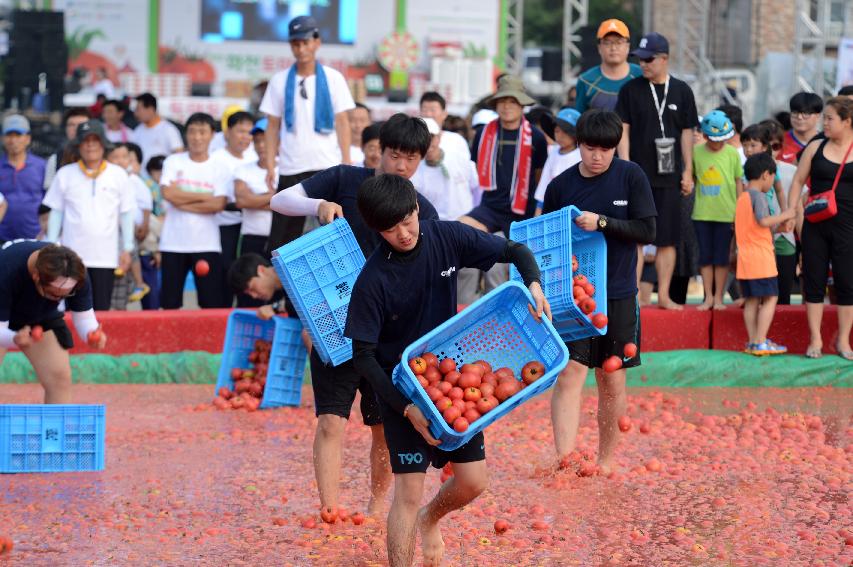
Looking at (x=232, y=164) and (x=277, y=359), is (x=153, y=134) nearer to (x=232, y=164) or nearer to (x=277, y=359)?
(x=232, y=164)

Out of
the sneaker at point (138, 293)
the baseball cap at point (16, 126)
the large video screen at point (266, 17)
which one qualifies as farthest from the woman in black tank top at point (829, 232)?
the large video screen at point (266, 17)

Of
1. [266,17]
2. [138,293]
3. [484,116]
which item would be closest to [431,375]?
[138,293]

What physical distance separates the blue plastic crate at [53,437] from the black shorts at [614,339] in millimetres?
2842

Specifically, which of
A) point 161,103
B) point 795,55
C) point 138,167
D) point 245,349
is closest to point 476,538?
point 245,349

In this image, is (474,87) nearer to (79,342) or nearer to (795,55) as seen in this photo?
(795,55)

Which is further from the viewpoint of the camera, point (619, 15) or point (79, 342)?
point (619, 15)

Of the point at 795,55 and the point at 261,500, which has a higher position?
the point at 795,55

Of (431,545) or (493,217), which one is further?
(493,217)

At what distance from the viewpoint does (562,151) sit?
11.0 metres

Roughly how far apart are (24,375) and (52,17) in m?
10.3

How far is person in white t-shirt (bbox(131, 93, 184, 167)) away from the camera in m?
15.2

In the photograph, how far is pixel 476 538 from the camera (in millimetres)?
6289

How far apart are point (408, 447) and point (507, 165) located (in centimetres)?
637

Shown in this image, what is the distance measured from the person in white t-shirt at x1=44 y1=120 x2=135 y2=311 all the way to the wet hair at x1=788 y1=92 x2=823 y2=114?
20.7ft
